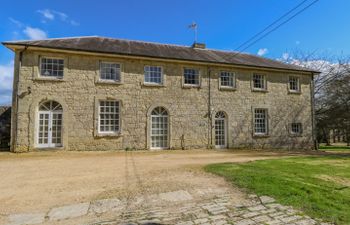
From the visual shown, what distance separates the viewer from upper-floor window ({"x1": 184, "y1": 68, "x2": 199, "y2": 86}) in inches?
637

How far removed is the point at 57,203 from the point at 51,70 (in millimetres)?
10901

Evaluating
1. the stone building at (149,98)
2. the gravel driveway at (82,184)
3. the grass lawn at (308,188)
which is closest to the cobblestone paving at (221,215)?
the grass lawn at (308,188)

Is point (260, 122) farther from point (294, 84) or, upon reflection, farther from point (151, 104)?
point (151, 104)

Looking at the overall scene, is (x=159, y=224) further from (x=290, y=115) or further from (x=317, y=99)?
(x=317, y=99)

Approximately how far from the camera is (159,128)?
50.3 feet

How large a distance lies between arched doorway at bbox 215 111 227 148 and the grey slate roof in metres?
3.65

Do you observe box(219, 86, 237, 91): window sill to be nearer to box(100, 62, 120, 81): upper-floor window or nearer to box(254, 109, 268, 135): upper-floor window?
box(254, 109, 268, 135): upper-floor window

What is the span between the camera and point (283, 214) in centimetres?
418

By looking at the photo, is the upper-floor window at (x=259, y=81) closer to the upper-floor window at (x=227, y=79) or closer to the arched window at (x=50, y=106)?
the upper-floor window at (x=227, y=79)

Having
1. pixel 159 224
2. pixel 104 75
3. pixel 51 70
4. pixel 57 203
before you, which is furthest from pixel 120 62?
pixel 159 224

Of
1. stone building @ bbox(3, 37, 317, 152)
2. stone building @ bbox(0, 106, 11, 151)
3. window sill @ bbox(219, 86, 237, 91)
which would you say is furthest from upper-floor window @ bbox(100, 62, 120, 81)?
window sill @ bbox(219, 86, 237, 91)

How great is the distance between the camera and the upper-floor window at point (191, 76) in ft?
53.1

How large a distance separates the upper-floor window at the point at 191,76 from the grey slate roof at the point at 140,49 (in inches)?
31.2

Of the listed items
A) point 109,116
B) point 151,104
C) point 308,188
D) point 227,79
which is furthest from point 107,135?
point 308,188
